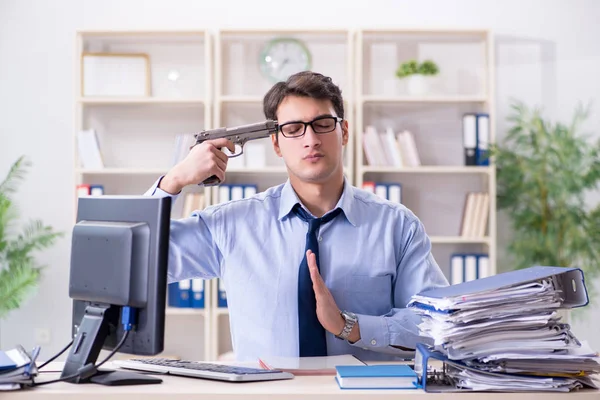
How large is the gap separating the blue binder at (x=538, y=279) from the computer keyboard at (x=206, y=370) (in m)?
0.35

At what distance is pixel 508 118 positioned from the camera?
14.5 ft

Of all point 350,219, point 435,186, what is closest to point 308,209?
point 350,219

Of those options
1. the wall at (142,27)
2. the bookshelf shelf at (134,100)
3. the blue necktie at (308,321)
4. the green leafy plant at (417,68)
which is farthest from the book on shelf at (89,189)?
the blue necktie at (308,321)

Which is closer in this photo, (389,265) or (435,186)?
(389,265)

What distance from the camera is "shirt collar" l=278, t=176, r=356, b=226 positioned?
2059mm

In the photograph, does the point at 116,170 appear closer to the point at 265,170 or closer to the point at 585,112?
the point at 265,170

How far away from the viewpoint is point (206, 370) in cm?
147

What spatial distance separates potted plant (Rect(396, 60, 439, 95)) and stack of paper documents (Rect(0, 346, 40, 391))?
131 inches

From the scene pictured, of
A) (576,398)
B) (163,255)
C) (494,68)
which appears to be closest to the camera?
(576,398)

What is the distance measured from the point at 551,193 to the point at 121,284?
3.18 meters

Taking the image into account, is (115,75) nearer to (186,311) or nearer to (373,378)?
(186,311)

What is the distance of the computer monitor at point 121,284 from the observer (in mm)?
1432

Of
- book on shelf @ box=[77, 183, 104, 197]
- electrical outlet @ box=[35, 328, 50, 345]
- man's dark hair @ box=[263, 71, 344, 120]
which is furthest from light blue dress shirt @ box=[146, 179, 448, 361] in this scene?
electrical outlet @ box=[35, 328, 50, 345]

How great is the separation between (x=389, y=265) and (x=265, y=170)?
233 cm
